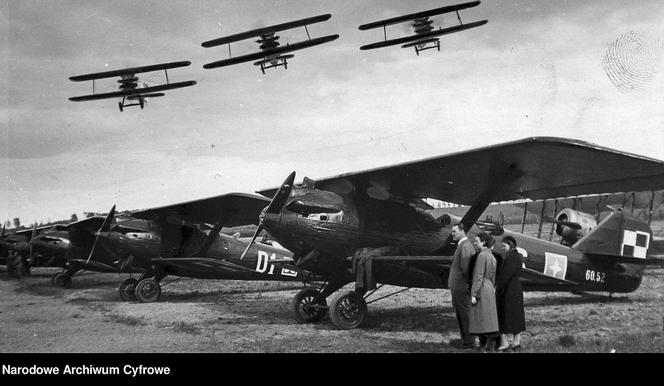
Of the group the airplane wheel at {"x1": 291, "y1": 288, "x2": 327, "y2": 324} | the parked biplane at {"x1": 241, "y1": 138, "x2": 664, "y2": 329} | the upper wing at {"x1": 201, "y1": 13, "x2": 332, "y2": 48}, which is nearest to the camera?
the parked biplane at {"x1": 241, "y1": 138, "x2": 664, "y2": 329}

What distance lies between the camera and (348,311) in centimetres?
754

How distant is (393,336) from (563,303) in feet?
15.1

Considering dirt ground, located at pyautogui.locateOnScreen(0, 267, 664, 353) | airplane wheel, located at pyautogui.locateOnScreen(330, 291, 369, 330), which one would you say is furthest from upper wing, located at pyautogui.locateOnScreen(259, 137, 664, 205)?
dirt ground, located at pyautogui.locateOnScreen(0, 267, 664, 353)

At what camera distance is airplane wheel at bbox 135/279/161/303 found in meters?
12.4

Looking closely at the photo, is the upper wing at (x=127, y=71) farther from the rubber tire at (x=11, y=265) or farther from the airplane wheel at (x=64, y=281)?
the rubber tire at (x=11, y=265)

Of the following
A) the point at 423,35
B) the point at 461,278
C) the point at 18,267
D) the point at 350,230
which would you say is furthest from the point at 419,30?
the point at 18,267

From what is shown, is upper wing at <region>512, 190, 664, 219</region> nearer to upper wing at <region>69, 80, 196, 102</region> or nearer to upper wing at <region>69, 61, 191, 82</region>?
upper wing at <region>69, 80, 196, 102</region>

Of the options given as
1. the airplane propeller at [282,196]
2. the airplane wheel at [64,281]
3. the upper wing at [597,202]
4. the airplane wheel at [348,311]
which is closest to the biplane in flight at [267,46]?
the airplane propeller at [282,196]

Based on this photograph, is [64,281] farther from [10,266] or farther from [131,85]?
[131,85]

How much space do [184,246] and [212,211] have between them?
120 cm

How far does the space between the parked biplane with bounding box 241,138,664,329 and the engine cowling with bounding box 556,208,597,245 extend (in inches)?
286

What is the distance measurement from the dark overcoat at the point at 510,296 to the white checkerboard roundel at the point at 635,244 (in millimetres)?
5053
